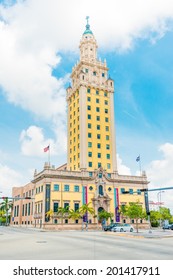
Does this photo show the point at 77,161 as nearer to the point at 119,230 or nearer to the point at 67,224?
the point at 67,224

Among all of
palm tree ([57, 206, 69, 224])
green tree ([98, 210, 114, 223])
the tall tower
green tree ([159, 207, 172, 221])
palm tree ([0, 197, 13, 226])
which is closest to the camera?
palm tree ([57, 206, 69, 224])

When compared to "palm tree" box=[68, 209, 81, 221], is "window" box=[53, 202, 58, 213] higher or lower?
higher

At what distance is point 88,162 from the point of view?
7319cm

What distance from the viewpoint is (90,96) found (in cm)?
8012

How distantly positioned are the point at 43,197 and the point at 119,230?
22.5 meters

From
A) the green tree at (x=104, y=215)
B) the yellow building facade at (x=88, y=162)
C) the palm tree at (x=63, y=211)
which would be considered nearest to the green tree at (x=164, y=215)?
the yellow building facade at (x=88, y=162)

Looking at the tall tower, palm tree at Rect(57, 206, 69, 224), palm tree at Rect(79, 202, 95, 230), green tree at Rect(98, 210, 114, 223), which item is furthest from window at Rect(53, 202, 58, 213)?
the tall tower

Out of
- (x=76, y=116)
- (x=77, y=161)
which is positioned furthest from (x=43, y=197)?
(x=76, y=116)

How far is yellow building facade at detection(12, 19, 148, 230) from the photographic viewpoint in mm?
66125

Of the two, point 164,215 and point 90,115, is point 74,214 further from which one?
point 164,215

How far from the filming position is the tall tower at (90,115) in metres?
74.9

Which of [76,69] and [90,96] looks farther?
[76,69]

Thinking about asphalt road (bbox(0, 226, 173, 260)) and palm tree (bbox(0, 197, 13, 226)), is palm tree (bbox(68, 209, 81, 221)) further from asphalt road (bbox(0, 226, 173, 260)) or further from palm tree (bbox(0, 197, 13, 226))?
palm tree (bbox(0, 197, 13, 226))

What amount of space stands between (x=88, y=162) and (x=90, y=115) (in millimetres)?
13873
